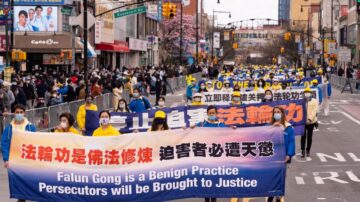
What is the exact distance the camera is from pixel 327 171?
17297mm

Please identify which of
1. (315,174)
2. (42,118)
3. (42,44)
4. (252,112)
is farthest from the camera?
(42,44)

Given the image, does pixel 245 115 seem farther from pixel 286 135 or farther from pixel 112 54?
pixel 112 54

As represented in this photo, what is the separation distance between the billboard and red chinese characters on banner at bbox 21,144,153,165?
49.2 meters

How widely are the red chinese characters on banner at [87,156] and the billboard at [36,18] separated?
4918cm

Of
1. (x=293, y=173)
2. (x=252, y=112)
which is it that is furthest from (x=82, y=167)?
(x=252, y=112)

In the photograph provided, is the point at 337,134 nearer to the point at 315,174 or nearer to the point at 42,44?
the point at 315,174

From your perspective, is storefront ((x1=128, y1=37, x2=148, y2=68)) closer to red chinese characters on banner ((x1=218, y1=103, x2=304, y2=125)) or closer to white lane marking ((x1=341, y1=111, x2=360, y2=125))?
white lane marking ((x1=341, y1=111, x2=360, y2=125))

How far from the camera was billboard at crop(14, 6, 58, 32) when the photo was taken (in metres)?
59.5

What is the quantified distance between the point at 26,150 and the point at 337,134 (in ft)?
52.5

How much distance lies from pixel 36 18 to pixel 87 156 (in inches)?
1969

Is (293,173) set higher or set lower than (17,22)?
lower

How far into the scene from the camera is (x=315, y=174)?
1691 centimetres

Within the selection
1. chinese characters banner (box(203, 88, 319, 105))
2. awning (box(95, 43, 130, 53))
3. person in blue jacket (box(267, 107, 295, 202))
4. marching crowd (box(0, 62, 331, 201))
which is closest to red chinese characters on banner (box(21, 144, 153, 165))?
marching crowd (box(0, 62, 331, 201))

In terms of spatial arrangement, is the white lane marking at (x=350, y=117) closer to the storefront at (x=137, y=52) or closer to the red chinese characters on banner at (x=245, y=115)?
the red chinese characters on banner at (x=245, y=115)
